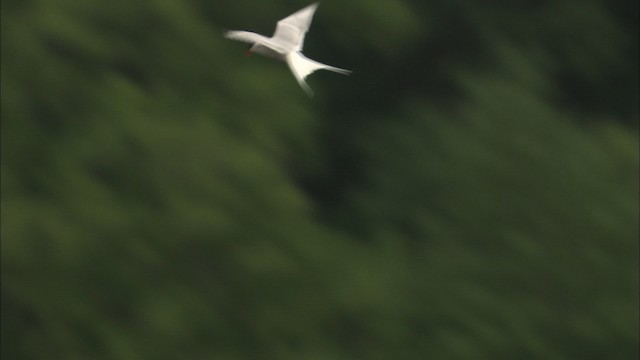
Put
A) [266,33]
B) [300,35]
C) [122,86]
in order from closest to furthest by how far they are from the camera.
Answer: [300,35] → [122,86] → [266,33]

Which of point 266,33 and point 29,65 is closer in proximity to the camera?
point 29,65

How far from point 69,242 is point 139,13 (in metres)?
0.69

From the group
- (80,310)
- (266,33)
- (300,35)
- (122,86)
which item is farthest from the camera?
(266,33)

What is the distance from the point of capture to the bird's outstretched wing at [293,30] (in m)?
2.44

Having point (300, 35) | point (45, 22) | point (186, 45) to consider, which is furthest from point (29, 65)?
point (300, 35)

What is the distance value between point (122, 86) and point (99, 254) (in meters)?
0.47

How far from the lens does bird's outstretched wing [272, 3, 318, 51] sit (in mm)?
2439

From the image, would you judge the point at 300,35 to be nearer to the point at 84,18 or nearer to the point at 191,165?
the point at 191,165

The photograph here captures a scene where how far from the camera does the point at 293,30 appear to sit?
2479 mm

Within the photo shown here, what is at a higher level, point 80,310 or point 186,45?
point 186,45

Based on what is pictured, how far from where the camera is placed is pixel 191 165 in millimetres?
3264

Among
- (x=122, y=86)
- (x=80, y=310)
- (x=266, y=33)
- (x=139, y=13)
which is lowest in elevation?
(x=80, y=310)

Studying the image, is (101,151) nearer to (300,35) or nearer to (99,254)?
(99,254)

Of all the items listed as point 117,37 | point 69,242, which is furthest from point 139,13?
point 69,242
